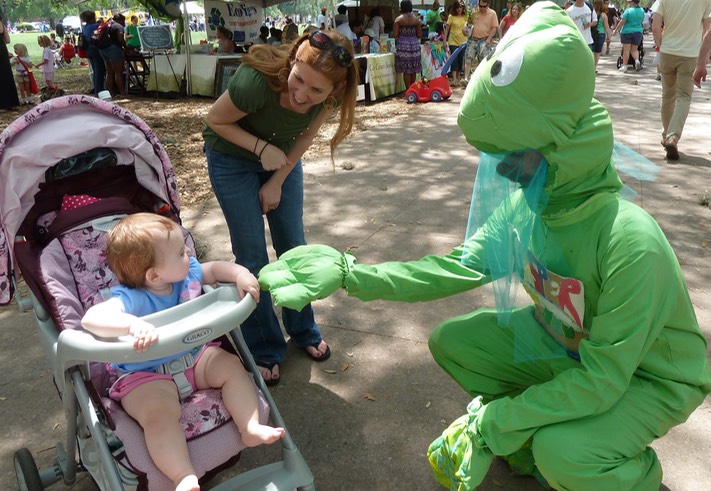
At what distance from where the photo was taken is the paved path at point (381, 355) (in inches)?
94.4

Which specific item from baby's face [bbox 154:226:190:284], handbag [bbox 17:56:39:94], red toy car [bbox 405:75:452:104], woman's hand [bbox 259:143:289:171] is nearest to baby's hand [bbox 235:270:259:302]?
baby's face [bbox 154:226:190:284]

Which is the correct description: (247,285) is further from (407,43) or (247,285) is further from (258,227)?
(407,43)

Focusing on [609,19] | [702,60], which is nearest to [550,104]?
[702,60]

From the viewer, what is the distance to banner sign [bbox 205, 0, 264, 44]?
13570 mm

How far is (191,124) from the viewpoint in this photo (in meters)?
9.20

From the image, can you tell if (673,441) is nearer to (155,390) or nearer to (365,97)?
(155,390)

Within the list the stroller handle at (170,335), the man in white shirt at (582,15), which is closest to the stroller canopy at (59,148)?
the stroller handle at (170,335)

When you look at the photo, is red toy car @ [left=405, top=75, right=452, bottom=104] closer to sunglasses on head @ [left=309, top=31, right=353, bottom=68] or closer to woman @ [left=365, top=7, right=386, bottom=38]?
woman @ [left=365, top=7, right=386, bottom=38]

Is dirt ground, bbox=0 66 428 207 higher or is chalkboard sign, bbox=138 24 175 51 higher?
chalkboard sign, bbox=138 24 175 51

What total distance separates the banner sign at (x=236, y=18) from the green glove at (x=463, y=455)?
13.3 meters

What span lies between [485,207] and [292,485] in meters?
1.12

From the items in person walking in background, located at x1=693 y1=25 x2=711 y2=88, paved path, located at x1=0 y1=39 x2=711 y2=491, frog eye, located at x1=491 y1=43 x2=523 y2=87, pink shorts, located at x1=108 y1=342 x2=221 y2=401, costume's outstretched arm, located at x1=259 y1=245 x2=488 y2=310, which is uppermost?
frog eye, located at x1=491 y1=43 x2=523 y2=87

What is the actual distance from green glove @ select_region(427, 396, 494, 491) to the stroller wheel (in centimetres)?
142

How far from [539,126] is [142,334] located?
1.26 metres
